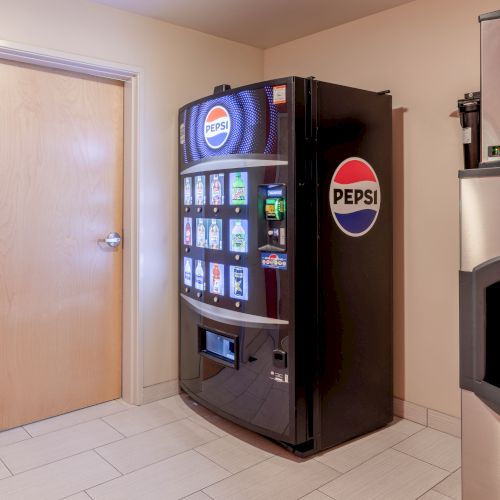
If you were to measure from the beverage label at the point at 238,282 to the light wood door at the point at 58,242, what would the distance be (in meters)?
0.86

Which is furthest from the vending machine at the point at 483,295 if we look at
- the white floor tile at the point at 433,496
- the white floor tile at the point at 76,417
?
the white floor tile at the point at 76,417

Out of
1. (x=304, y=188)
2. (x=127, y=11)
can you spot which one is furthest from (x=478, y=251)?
(x=127, y=11)

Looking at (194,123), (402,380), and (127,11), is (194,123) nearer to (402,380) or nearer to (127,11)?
(127,11)

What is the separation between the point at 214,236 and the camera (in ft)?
8.53

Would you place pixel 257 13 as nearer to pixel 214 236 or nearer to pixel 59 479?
pixel 214 236

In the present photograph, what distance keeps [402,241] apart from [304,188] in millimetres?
808

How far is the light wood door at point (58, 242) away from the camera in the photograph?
2582 millimetres

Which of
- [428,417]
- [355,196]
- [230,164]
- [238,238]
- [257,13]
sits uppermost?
[257,13]

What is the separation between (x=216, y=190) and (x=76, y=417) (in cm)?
151

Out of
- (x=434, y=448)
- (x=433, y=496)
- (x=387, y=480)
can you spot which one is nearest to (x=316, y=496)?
(x=387, y=480)

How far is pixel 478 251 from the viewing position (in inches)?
61.6

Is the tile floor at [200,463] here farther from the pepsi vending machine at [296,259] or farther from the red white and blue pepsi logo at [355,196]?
the red white and blue pepsi logo at [355,196]

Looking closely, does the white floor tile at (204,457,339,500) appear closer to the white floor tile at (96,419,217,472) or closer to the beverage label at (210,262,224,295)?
the white floor tile at (96,419,217,472)

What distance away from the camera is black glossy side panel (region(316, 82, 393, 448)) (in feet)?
7.62
